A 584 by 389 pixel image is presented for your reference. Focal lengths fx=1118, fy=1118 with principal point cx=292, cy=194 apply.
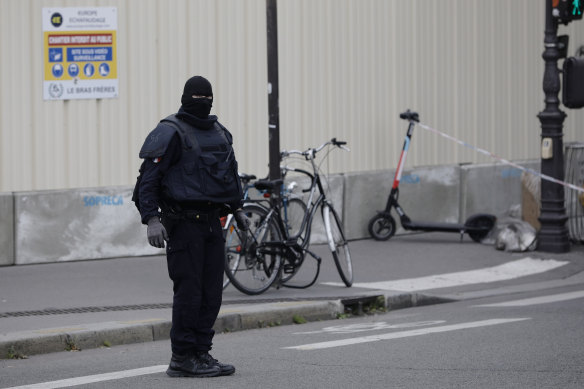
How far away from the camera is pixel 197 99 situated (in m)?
6.79

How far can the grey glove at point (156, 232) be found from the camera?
657 centimetres

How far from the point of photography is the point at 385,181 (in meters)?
14.4

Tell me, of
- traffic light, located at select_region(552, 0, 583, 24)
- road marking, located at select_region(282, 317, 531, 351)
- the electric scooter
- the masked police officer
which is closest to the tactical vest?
the masked police officer

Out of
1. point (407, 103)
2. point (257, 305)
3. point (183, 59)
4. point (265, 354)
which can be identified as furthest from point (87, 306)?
point (407, 103)

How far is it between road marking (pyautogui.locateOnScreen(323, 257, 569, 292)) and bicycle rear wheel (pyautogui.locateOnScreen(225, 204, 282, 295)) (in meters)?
0.95

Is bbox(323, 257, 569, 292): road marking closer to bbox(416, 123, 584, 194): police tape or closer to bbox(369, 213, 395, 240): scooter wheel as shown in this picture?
bbox(416, 123, 584, 194): police tape

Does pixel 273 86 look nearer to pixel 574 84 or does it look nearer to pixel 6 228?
pixel 6 228

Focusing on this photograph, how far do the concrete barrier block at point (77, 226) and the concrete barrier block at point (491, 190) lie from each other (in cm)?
511

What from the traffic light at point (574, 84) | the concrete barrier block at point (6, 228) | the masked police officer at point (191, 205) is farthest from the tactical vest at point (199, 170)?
the traffic light at point (574, 84)

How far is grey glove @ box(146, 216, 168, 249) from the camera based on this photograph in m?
6.57

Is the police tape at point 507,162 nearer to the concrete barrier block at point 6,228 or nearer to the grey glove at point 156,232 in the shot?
the concrete barrier block at point 6,228

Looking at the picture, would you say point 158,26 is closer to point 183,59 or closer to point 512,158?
point 183,59

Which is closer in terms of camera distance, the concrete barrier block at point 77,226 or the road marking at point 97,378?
the road marking at point 97,378

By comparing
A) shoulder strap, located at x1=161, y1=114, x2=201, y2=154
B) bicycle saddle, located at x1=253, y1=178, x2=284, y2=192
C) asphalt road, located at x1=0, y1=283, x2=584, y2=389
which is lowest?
asphalt road, located at x1=0, y1=283, x2=584, y2=389
